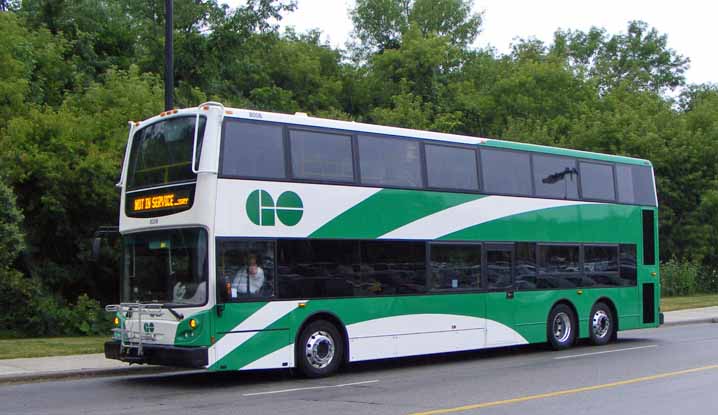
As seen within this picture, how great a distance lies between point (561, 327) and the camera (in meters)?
18.9

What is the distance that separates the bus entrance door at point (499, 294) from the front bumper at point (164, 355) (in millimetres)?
6641

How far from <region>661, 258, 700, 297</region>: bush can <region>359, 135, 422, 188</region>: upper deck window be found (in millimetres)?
23818

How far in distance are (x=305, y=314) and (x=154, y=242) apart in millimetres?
2685

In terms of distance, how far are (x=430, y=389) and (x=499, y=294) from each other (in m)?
5.31

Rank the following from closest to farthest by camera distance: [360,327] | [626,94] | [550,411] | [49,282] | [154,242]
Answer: [550,411] < [154,242] < [360,327] < [49,282] < [626,94]

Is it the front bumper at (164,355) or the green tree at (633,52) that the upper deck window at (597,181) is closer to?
the front bumper at (164,355)

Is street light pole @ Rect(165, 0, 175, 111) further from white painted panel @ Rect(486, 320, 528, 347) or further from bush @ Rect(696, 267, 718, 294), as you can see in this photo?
bush @ Rect(696, 267, 718, 294)

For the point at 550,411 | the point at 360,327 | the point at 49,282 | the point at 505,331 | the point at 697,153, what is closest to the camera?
the point at 550,411

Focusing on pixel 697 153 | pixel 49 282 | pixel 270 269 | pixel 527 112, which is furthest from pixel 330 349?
pixel 527 112

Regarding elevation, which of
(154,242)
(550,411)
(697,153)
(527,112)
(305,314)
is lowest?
(550,411)

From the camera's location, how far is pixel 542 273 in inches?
723

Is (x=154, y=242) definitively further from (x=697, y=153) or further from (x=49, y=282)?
(x=697, y=153)

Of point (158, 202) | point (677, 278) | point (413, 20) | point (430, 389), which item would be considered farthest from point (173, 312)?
point (413, 20)

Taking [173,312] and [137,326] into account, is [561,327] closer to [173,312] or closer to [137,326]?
[173,312]
